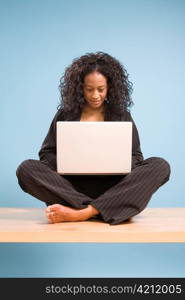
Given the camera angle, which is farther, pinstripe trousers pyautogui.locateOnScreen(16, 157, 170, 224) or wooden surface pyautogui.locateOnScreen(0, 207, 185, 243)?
pinstripe trousers pyautogui.locateOnScreen(16, 157, 170, 224)

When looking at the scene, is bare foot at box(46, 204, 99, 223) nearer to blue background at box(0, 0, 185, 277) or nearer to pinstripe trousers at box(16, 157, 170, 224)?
pinstripe trousers at box(16, 157, 170, 224)

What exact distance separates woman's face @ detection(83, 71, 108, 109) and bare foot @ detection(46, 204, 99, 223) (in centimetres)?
39

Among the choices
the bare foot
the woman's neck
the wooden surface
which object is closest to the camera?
the wooden surface

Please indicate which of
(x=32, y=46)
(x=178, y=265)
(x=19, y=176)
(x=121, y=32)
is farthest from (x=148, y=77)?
(x=19, y=176)

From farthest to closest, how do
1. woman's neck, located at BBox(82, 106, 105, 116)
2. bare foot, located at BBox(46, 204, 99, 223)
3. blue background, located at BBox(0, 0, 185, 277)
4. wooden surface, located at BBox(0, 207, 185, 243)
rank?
blue background, located at BBox(0, 0, 185, 277) < woman's neck, located at BBox(82, 106, 105, 116) < bare foot, located at BBox(46, 204, 99, 223) < wooden surface, located at BBox(0, 207, 185, 243)

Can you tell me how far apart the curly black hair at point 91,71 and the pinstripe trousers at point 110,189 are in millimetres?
295

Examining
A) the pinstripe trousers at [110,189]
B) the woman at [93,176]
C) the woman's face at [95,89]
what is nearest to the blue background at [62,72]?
the woman at [93,176]

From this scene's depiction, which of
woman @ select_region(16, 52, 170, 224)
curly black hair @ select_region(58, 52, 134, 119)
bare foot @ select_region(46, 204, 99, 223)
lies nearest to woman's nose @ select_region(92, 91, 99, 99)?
woman @ select_region(16, 52, 170, 224)

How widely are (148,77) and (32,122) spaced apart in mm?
580

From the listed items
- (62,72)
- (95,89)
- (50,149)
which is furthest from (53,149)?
(62,72)

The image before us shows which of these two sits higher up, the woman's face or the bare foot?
the woman's face

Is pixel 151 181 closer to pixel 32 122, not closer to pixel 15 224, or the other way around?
pixel 15 224

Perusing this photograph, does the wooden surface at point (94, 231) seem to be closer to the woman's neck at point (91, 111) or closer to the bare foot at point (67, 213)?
the bare foot at point (67, 213)

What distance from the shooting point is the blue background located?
2801 millimetres
